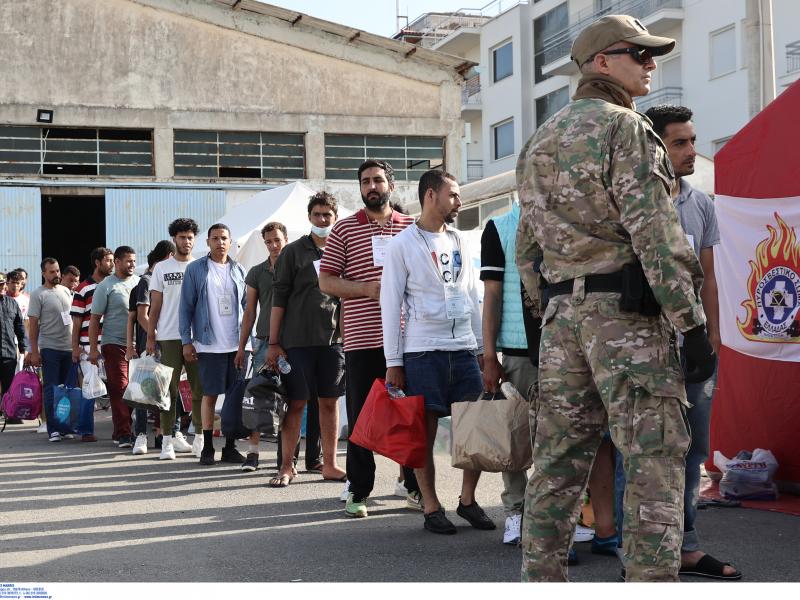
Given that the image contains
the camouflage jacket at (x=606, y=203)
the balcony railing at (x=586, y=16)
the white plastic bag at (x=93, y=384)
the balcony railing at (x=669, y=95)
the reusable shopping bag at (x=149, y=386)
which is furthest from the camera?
the balcony railing at (x=586, y=16)

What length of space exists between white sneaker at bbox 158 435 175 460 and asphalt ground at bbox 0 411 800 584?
3.00 feet

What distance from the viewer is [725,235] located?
815cm

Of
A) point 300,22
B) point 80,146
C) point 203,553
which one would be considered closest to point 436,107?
point 300,22

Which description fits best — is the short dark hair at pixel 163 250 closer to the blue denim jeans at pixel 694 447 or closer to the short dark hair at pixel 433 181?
the short dark hair at pixel 433 181

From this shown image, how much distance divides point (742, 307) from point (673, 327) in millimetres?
4287

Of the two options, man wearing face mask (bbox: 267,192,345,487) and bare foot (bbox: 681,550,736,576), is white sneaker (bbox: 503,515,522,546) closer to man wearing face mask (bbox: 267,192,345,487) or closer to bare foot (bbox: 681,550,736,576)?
bare foot (bbox: 681,550,736,576)

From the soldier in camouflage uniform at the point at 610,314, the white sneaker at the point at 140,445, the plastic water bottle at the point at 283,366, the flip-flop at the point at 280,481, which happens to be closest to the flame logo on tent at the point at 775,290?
the plastic water bottle at the point at 283,366

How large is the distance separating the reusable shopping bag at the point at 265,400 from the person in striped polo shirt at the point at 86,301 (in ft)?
14.2

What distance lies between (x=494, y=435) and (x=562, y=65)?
143 feet

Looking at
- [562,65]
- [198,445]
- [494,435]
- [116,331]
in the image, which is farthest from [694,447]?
[562,65]

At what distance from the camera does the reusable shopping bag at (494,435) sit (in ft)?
18.3

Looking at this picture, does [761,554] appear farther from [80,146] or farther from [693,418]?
[80,146]

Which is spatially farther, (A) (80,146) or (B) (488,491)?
(A) (80,146)

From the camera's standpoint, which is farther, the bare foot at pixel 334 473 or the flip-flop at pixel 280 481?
the bare foot at pixel 334 473
